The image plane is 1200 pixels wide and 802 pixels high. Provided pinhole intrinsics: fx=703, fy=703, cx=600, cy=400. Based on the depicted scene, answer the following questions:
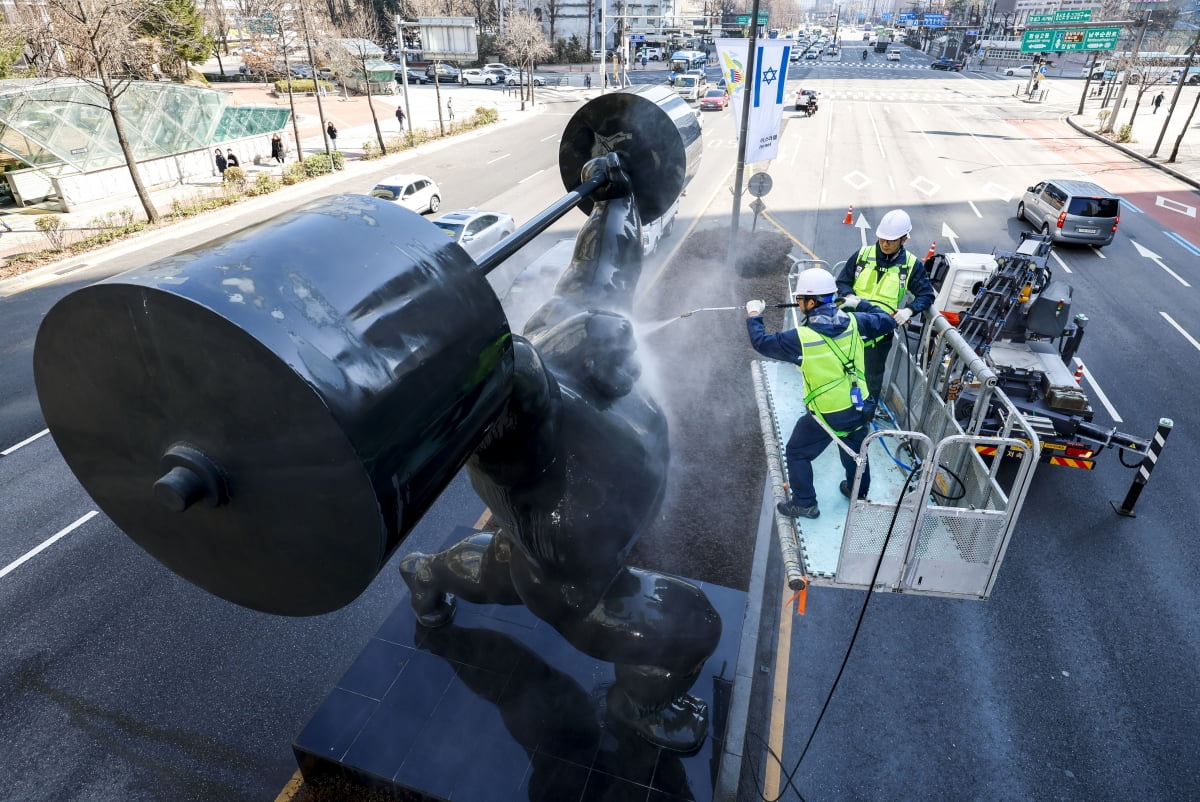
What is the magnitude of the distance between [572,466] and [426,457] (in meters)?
1.62

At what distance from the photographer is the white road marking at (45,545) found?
807 cm

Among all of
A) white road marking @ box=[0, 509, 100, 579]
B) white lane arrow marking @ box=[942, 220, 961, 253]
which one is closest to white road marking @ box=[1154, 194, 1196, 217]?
white lane arrow marking @ box=[942, 220, 961, 253]

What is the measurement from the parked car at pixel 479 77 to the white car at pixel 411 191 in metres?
39.7

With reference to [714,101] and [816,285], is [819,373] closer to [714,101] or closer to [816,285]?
[816,285]

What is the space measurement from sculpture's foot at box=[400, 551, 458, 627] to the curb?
32.2m

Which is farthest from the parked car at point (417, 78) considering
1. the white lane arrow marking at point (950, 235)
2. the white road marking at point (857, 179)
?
the white lane arrow marking at point (950, 235)

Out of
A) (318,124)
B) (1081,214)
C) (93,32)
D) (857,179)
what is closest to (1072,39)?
(857,179)

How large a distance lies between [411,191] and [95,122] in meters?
12.2

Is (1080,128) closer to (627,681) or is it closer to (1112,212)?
(1112,212)

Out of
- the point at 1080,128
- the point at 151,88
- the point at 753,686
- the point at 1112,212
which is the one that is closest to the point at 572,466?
the point at 753,686

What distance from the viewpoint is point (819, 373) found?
5.06m

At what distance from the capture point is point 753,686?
21.5ft

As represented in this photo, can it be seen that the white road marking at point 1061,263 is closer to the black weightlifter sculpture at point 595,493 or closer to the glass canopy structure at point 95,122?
the black weightlifter sculpture at point 595,493

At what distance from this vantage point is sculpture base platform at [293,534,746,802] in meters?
4.95
